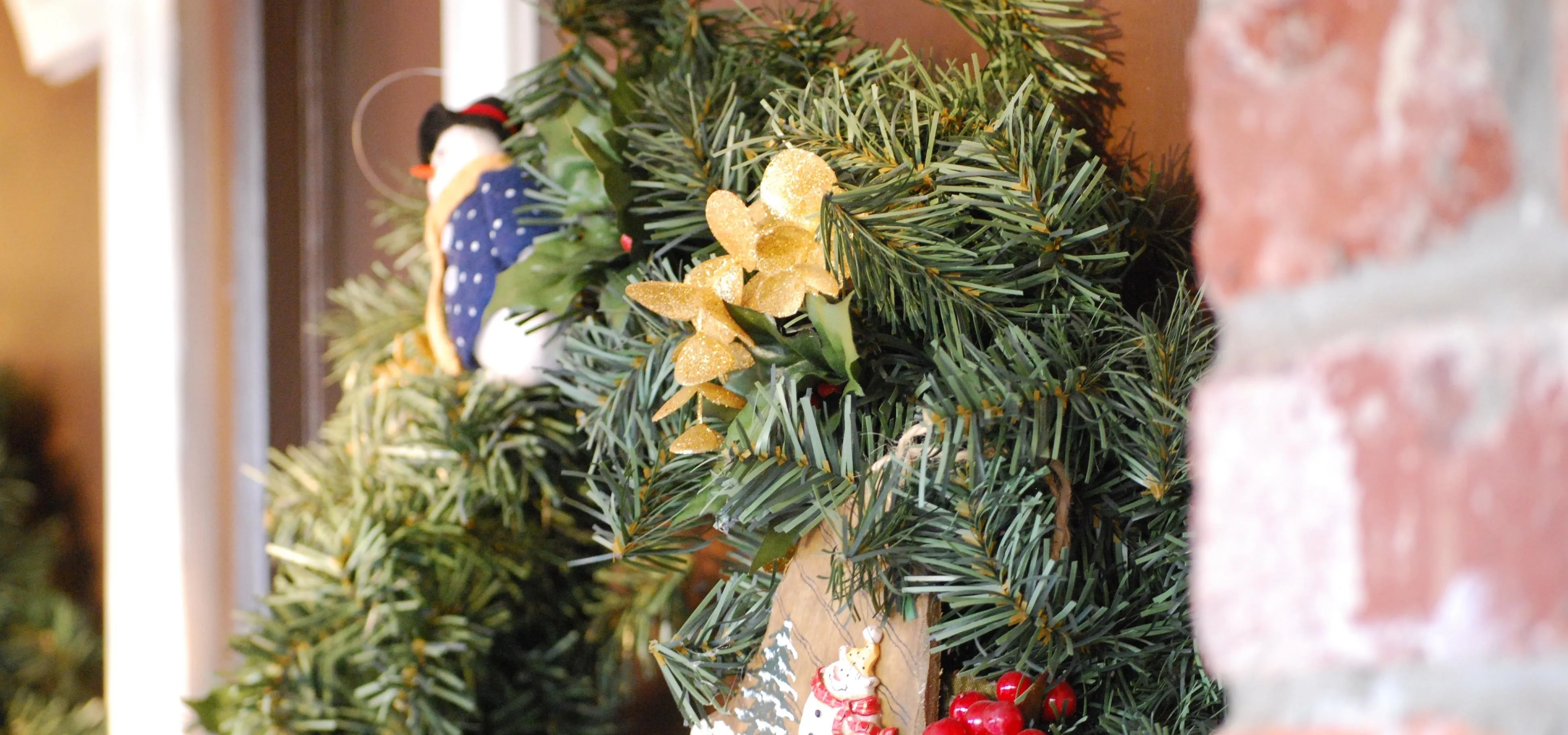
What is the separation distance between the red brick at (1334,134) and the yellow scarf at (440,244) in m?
0.50

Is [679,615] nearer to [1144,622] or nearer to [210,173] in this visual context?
[1144,622]

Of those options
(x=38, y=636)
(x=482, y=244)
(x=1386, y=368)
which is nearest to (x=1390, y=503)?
(x=1386, y=368)

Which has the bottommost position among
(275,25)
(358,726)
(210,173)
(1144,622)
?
(358,726)

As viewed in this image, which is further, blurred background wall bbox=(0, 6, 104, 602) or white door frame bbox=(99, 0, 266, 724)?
blurred background wall bbox=(0, 6, 104, 602)

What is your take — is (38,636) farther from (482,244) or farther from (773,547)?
(773,547)

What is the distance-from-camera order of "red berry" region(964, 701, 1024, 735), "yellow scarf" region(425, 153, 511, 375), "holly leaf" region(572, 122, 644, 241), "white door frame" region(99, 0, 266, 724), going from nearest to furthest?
1. "red berry" region(964, 701, 1024, 735)
2. "holly leaf" region(572, 122, 644, 241)
3. "yellow scarf" region(425, 153, 511, 375)
4. "white door frame" region(99, 0, 266, 724)

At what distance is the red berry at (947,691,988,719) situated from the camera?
36 cm

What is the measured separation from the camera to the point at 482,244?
0.59 metres

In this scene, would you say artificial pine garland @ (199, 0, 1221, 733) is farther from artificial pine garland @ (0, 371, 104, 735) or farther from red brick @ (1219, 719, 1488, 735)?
artificial pine garland @ (0, 371, 104, 735)

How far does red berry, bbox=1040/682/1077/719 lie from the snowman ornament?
279 millimetres

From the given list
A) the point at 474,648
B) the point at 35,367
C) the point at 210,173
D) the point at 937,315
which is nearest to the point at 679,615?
the point at 474,648

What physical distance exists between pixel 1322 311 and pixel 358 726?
0.56m

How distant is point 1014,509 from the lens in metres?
0.37

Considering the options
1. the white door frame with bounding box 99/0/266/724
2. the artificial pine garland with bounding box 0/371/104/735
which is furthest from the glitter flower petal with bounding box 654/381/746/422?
the artificial pine garland with bounding box 0/371/104/735
